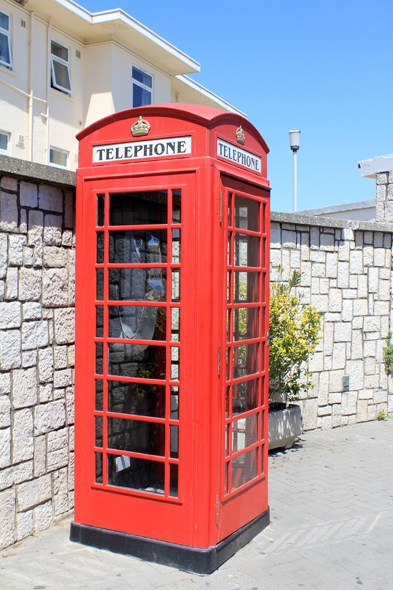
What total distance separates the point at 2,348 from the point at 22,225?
84 cm

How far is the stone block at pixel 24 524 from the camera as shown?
374 cm

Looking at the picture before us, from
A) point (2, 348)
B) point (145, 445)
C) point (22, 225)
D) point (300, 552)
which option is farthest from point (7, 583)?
point (22, 225)

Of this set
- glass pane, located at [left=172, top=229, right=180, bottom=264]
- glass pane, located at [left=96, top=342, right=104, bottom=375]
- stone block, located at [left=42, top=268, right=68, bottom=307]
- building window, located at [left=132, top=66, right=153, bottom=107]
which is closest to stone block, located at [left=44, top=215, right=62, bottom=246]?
stone block, located at [left=42, top=268, right=68, bottom=307]

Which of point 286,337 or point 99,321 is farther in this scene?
point 286,337

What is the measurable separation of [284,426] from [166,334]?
297cm

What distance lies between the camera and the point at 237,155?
3.72 metres

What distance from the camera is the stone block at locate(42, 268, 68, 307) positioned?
3963 mm

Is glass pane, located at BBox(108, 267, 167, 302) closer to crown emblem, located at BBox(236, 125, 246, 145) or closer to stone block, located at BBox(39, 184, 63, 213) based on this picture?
stone block, located at BBox(39, 184, 63, 213)

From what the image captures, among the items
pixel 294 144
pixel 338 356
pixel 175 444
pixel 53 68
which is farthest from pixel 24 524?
pixel 53 68

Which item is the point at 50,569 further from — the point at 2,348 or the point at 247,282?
the point at 247,282

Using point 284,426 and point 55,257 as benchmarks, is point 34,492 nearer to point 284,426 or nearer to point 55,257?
point 55,257

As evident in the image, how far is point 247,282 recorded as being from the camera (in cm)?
392

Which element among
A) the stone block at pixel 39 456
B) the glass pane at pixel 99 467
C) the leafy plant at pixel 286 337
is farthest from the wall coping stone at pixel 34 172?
the leafy plant at pixel 286 337

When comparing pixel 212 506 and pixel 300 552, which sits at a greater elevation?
pixel 212 506
